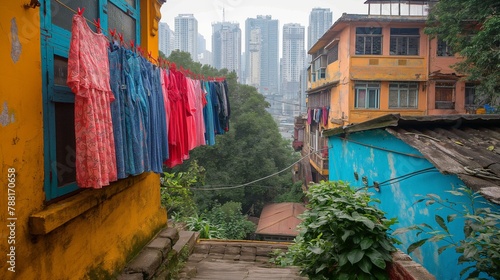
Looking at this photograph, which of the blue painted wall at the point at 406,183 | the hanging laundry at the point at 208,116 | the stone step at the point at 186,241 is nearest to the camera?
the blue painted wall at the point at 406,183

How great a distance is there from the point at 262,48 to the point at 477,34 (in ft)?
157

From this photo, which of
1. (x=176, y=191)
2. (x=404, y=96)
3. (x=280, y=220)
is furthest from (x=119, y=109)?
(x=404, y=96)

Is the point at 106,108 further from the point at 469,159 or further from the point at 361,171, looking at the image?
the point at 361,171

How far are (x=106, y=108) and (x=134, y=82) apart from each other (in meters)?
0.64

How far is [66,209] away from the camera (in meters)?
2.92

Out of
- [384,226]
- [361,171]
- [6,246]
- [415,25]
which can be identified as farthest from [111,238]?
[415,25]

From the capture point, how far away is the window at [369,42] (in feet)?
53.2

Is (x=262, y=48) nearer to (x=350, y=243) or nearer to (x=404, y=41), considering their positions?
(x=404, y=41)

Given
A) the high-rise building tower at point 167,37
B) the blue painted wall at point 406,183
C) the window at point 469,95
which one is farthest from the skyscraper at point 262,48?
the blue painted wall at point 406,183

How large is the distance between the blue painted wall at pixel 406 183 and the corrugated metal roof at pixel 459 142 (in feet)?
0.72

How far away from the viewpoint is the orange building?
1603cm

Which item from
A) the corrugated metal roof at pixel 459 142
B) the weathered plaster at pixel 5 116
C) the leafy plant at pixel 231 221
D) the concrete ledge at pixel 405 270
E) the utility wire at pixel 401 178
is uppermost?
the weathered plaster at pixel 5 116

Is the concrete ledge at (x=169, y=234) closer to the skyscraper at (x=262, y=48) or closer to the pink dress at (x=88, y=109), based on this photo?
the pink dress at (x=88, y=109)

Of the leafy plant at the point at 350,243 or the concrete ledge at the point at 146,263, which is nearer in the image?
the leafy plant at the point at 350,243
